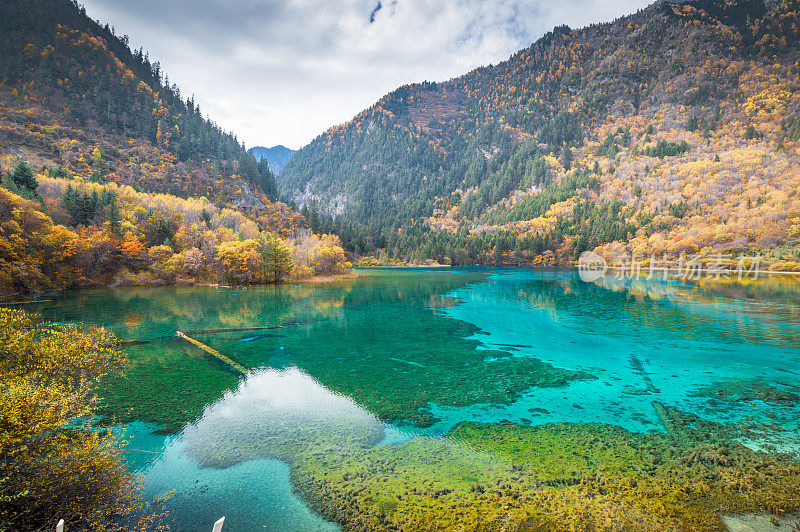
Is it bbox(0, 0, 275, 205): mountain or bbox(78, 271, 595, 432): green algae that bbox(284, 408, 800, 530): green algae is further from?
bbox(0, 0, 275, 205): mountain

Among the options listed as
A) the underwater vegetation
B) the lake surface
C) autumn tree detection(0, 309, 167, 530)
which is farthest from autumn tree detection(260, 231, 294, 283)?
autumn tree detection(0, 309, 167, 530)

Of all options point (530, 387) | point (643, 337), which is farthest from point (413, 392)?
point (643, 337)

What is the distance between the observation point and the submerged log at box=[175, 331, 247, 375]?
16750 mm

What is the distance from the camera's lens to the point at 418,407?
12312mm

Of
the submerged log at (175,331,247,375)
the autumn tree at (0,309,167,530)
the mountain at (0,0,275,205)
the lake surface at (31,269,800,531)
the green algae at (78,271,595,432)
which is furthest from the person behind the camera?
the mountain at (0,0,275,205)

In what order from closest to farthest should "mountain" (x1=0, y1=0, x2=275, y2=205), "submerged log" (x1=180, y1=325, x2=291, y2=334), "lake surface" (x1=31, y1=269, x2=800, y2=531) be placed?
"lake surface" (x1=31, y1=269, x2=800, y2=531) < "submerged log" (x1=180, y1=325, x2=291, y2=334) < "mountain" (x1=0, y1=0, x2=275, y2=205)

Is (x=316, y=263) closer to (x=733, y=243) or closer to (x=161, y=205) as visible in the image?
(x=161, y=205)

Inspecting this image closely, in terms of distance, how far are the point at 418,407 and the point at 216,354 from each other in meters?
13.2

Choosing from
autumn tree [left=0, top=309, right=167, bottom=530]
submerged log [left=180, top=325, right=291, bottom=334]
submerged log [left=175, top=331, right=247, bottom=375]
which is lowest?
submerged log [left=180, top=325, right=291, bottom=334]

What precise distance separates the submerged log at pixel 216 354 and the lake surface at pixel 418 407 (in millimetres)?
386

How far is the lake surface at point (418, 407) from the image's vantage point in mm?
7434

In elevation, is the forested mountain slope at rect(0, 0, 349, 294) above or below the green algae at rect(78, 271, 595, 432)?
above

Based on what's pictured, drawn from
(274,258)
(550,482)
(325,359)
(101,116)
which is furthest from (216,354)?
(101,116)

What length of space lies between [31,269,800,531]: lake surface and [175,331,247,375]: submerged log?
0.39m
